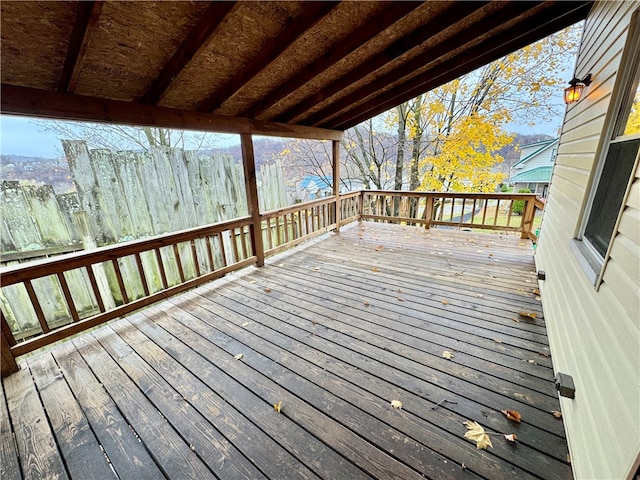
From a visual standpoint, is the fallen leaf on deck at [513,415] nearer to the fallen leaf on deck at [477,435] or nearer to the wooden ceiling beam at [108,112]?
the fallen leaf on deck at [477,435]

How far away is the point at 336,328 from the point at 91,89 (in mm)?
2936

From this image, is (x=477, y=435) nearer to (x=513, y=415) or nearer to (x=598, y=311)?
(x=513, y=415)

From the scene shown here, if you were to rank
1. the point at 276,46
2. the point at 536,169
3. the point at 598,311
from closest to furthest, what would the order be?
the point at 598,311
the point at 276,46
the point at 536,169

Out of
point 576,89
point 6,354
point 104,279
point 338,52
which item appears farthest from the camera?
point 104,279

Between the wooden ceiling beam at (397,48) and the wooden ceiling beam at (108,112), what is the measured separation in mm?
773

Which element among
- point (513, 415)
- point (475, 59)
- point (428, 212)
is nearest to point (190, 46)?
point (513, 415)

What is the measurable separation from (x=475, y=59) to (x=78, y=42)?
4.12 meters

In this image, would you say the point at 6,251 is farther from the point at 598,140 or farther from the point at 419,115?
the point at 419,115

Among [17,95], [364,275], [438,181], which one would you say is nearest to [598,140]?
[364,275]

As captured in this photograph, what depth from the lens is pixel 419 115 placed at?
714cm

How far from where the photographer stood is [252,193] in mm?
3621

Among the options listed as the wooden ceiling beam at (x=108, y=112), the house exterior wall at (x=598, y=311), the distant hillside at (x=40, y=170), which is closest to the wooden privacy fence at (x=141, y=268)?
the distant hillside at (x=40, y=170)

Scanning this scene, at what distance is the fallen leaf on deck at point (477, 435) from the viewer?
4.50 ft

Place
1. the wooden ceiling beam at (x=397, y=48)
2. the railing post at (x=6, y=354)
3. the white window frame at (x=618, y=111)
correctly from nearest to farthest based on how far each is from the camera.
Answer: the white window frame at (x=618, y=111) < the railing post at (x=6, y=354) < the wooden ceiling beam at (x=397, y=48)
